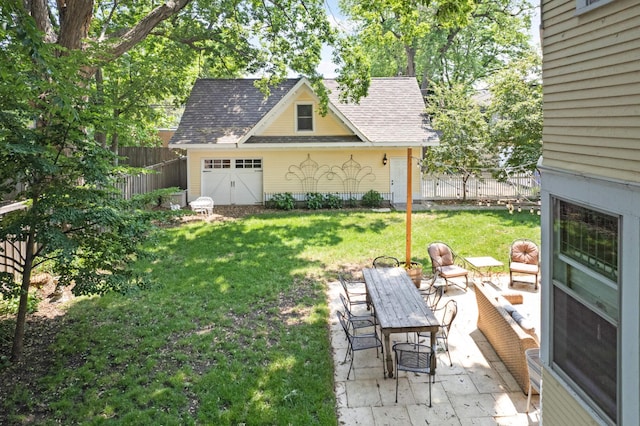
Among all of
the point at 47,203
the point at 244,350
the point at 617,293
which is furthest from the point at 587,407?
the point at 47,203

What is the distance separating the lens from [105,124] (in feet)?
23.0

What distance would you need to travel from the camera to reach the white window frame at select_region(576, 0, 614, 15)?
397cm

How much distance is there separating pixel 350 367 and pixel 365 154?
613 inches

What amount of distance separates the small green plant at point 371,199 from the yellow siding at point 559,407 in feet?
52.4

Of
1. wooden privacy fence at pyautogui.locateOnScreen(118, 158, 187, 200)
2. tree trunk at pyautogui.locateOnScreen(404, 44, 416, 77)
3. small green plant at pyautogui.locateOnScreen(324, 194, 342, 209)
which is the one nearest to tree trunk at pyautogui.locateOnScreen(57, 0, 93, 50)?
wooden privacy fence at pyautogui.locateOnScreen(118, 158, 187, 200)

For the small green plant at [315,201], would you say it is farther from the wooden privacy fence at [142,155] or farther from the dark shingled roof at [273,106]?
the wooden privacy fence at [142,155]

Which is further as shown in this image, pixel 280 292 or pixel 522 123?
pixel 522 123

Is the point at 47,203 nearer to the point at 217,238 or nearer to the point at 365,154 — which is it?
the point at 217,238

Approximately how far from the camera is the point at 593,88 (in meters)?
4.16

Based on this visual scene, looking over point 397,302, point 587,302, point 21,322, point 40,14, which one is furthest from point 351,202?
point 587,302

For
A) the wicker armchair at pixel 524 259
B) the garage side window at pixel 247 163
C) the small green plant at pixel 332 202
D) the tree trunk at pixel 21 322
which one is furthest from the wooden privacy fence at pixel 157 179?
the wicker armchair at pixel 524 259

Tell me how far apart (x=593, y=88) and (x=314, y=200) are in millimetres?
16932

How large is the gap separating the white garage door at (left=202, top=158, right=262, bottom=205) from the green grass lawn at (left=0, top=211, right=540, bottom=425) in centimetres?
672

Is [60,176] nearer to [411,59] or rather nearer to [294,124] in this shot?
[294,124]
